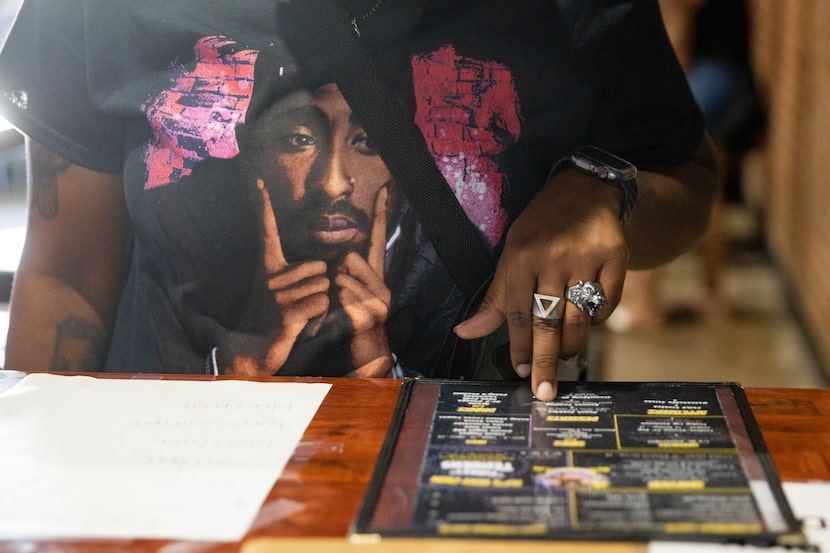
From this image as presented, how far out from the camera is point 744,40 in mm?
3338

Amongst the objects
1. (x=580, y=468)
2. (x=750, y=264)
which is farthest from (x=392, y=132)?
(x=750, y=264)

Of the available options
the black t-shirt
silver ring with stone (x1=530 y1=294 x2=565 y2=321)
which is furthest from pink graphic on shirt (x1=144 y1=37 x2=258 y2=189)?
silver ring with stone (x1=530 y1=294 x2=565 y2=321)

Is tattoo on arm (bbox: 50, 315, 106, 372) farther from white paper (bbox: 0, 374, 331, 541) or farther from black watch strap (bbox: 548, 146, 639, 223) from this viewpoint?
black watch strap (bbox: 548, 146, 639, 223)

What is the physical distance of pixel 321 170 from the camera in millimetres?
984

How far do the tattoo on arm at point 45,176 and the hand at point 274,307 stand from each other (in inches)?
11.8

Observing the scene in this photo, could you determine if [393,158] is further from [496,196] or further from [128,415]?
[128,415]

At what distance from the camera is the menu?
1.90ft

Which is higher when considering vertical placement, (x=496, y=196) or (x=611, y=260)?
(x=496, y=196)

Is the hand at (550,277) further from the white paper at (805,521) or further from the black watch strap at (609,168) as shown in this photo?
the white paper at (805,521)

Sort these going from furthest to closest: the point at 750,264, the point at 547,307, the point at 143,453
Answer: the point at 750,264 < the point at 547,307 < the point at 143,453

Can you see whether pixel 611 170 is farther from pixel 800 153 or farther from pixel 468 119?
pixel 800 153

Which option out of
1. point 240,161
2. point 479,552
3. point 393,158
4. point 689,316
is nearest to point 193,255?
point 240,161

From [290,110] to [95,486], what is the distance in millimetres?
473

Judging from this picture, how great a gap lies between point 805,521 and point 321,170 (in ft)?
1.95
